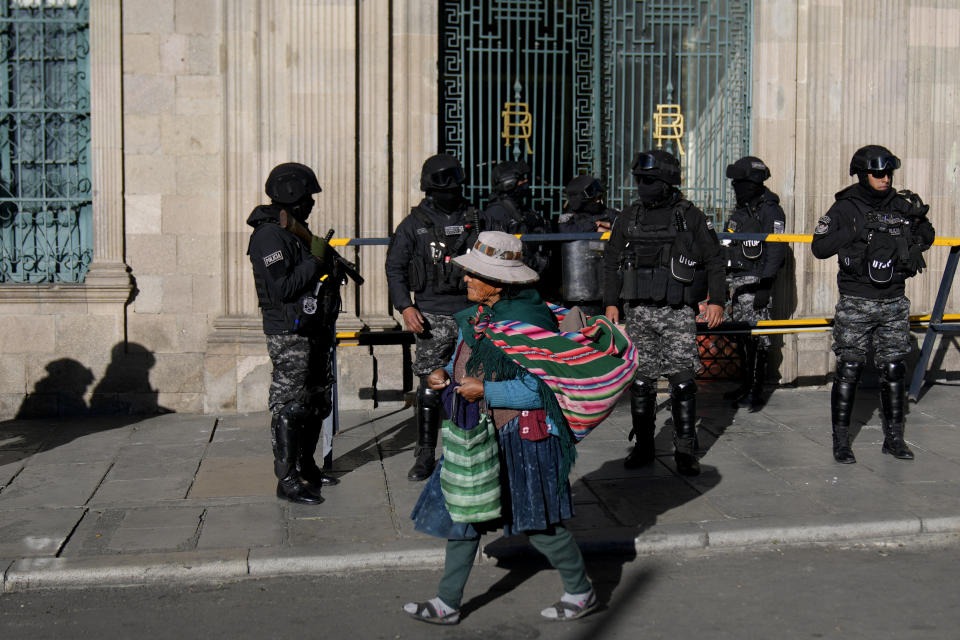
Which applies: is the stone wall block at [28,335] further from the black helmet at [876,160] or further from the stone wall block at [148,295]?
the black helmet at [876,160]

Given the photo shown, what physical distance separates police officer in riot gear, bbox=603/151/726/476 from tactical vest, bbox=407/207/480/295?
3.10ft

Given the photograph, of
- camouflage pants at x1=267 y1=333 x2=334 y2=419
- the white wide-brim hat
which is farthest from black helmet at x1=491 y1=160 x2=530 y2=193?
the white wide-brim hat

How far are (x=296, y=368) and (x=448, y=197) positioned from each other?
1529 millimetres

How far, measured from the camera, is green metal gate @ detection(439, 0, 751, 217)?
9.73m

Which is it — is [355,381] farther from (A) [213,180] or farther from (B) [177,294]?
(A) [213,180]

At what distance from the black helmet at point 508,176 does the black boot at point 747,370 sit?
2.52 metres

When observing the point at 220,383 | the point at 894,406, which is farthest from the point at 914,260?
the point at 220,383

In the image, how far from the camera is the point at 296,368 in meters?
6.45

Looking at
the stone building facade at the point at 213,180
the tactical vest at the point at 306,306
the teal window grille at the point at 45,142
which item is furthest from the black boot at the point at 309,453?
the teal window grille at the point at 45,142

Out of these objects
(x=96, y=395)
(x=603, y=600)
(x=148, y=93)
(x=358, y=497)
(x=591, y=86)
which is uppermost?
(x=591, y=86)

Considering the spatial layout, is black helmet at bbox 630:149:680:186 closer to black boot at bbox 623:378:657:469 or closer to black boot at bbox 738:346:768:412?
black boot at bbox 623:378:657:469

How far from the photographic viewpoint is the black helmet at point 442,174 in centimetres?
704

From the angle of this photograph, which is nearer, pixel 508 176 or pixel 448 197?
pixel 448 197

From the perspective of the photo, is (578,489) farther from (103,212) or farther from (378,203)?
(103,212)
